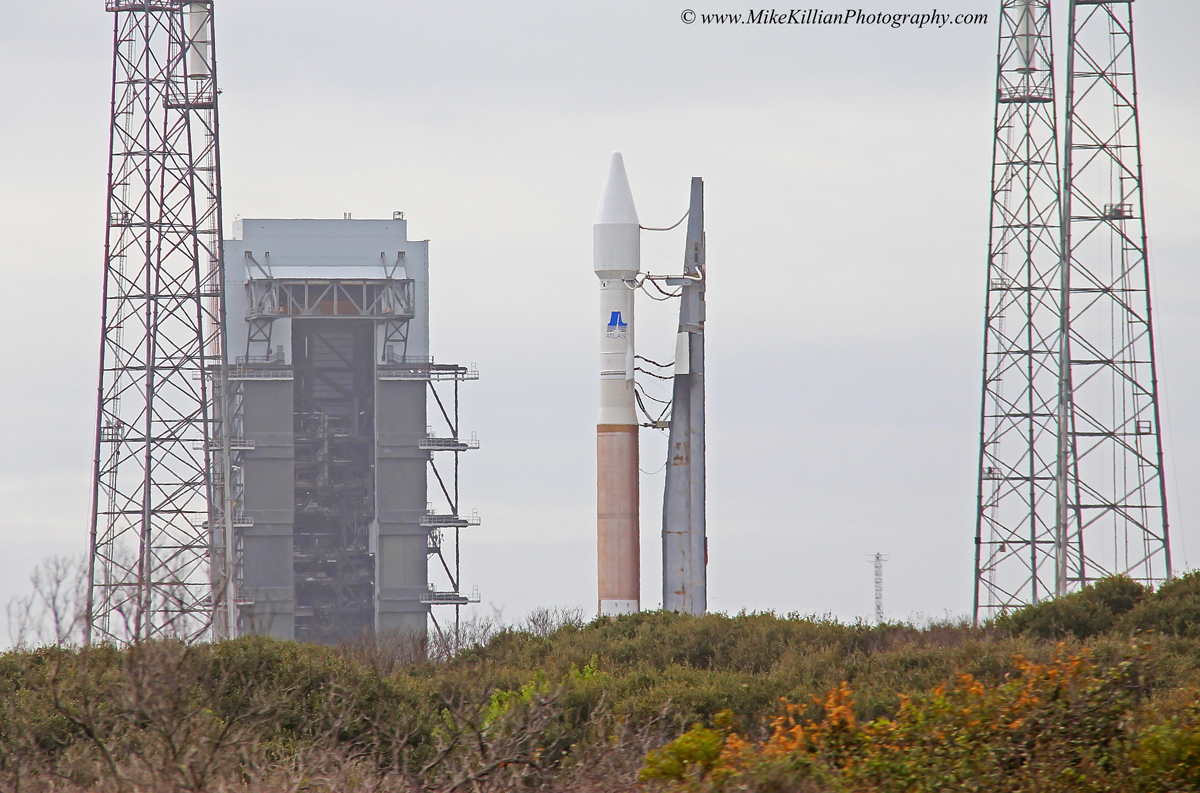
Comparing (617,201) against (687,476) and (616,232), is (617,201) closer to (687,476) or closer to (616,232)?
(616,232)

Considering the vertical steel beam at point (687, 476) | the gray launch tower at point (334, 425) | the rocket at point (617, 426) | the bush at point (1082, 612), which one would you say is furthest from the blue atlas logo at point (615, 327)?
the gray launch tower at point (334, 425)

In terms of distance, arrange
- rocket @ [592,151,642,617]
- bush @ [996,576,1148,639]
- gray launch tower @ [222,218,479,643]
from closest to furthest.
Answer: bush @ [996,576,1148,639]
rocket @ [592,151,642,617]
gray launch tower @ [222,218,479,643]

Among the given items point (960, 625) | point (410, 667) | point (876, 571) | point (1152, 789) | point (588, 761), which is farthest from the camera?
point (876, 571)

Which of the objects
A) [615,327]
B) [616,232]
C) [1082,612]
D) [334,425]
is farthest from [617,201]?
[334,425]

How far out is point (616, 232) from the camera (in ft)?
98.3

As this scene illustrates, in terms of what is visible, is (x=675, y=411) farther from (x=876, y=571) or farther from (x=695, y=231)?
(x=876, y=571)

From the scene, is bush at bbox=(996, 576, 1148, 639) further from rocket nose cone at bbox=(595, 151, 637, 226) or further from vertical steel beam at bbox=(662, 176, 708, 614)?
rocket nose cone at bbox=(595, 151, 637, 226)

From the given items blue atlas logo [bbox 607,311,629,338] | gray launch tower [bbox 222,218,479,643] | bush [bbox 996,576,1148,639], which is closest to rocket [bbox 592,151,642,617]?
blue atlas logo [bbox 607,311,629,338]

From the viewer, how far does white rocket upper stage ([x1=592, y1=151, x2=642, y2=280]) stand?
29.9 meters

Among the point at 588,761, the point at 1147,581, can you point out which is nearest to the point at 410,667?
the point at 588,761

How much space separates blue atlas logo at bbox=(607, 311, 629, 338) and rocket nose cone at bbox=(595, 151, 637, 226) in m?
1.98

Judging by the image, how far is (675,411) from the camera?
3016 centimetres

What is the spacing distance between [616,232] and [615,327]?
6.34 ft

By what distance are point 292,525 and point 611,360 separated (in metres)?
22.6
